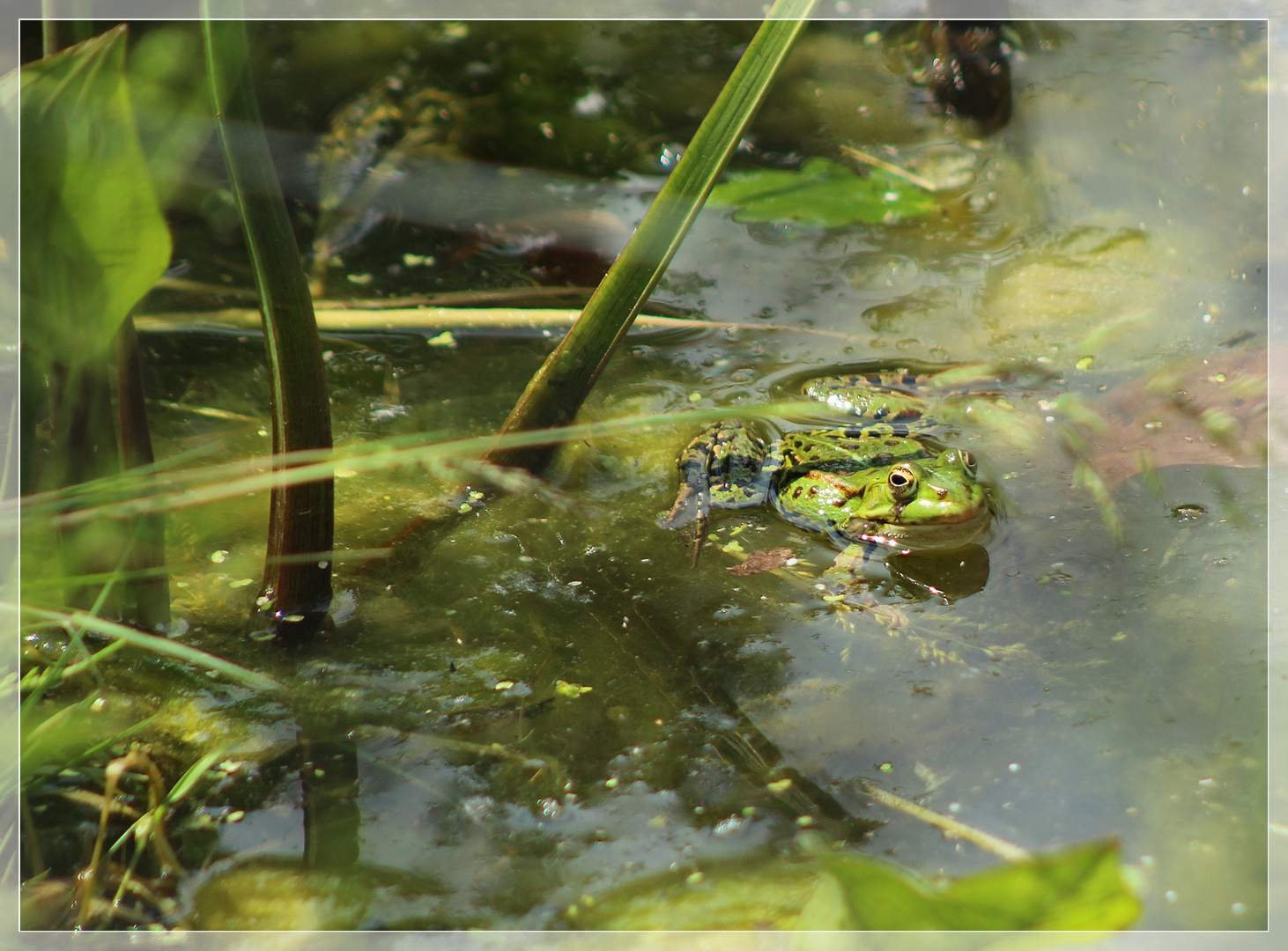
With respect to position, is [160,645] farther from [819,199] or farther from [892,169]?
[892,169]

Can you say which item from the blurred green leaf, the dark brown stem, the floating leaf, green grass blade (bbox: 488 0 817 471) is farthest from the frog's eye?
the blurred green leaf

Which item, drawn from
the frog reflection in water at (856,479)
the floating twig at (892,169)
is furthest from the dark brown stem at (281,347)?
the floating twig at (892,169)

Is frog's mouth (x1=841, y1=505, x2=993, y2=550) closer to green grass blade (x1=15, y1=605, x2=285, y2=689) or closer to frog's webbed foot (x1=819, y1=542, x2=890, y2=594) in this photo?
frog's webbed foot (x1=819, y1=542, x2=890, y2=594)

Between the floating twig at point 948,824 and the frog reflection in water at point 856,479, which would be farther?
the frog reflection in water at point 856,479

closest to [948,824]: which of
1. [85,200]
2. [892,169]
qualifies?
[85,200]

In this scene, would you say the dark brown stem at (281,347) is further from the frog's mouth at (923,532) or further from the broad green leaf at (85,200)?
the frog's mouth at (923,532)

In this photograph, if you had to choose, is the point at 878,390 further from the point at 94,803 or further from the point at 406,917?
the point at 94,803
